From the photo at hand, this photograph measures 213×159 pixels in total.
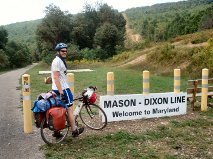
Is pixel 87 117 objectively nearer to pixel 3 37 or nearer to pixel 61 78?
pixel 61 78

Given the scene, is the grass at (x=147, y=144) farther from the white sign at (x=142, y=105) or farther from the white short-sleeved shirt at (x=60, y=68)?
the white short-sleeved shirt at (x=60, y=68)

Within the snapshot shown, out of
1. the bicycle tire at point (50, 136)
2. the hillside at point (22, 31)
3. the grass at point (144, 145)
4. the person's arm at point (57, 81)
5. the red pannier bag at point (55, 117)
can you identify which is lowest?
the grass at point (144, 145)

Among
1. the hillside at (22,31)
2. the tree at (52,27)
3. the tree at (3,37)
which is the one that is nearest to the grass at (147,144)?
the tree at (52,27)

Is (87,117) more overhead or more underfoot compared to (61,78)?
more underfoot

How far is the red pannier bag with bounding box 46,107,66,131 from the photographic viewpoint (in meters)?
6.79

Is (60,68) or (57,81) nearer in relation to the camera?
(57,81)

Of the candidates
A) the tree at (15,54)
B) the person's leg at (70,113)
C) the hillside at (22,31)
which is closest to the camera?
the person's leg at (70,113)

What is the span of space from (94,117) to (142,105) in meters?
1.33

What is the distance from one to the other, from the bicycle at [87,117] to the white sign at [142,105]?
362 millimetres

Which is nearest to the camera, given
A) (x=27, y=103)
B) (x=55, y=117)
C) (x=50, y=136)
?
(x=55, y=117)

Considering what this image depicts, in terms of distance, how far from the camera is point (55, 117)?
6.80 m

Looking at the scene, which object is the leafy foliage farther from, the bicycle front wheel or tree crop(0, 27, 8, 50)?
the bicycle front wheel

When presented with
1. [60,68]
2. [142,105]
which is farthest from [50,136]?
[142,105]

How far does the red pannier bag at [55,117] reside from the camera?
679 centimetres
